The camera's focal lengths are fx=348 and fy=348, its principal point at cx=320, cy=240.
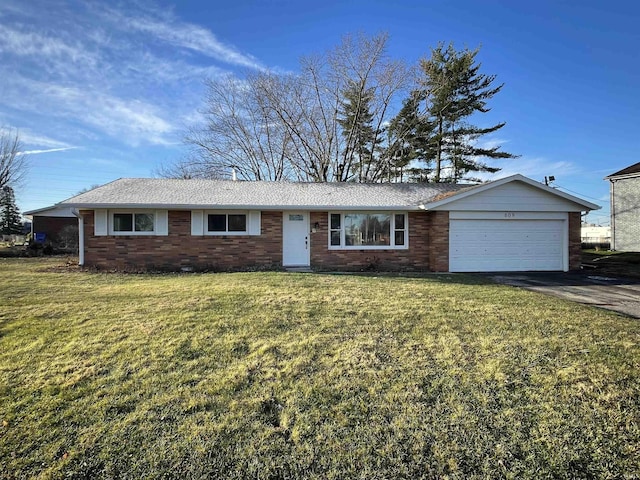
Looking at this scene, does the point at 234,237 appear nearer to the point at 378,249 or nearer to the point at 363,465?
the point at 378,249

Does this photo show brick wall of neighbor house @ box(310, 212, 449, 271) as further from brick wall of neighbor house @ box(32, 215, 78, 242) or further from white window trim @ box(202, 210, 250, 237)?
brick wall of neighbor house @ box(32, 215, 78, 242)

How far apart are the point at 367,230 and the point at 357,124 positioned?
14353 millimetres

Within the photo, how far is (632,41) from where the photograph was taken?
1455 cm

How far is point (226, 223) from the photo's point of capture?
42.1ft

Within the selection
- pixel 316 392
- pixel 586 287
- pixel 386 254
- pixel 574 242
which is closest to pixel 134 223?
pixel 386 254

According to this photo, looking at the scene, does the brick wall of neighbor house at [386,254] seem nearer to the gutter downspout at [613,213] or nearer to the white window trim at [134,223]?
the white window trim at [134,223]

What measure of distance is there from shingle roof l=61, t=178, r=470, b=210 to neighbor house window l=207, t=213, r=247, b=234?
20.5 inches

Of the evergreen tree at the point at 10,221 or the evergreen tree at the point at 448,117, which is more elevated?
the evergreen tree at the point at 448,117

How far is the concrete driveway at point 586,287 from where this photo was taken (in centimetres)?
738

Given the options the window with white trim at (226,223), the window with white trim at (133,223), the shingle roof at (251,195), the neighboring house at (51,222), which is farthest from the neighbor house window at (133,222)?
the neighboring house at (51,222)

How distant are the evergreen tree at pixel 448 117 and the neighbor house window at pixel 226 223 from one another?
16930 mm

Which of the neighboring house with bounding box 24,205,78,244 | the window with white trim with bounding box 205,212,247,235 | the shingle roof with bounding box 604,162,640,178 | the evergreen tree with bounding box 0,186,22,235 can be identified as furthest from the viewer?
the evergreen tree with bounding box 0,186,22,235

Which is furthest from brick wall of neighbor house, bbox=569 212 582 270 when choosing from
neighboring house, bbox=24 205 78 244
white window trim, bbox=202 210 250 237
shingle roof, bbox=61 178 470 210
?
neighboring house, bbox=24 205 78 244

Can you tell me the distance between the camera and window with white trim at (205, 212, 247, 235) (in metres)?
12.8
